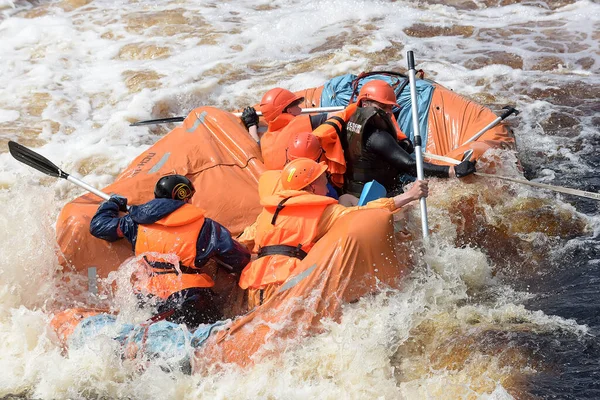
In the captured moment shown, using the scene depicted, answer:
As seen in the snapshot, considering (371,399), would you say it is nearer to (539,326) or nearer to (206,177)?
(539,326)

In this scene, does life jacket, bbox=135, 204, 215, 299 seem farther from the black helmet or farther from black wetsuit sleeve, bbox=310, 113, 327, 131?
black wetsuit sleeve, bbox=310, 113, 327, 131

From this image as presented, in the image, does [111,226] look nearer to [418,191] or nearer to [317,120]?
[418,191]

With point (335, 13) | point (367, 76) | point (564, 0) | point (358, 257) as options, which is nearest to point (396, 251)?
point (358, 257)

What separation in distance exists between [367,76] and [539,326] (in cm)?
317

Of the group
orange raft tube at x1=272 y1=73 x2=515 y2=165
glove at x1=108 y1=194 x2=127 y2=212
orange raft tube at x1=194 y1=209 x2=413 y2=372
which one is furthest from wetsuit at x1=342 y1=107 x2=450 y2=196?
glove at x1=108 y1=194 x2=127 y2=212

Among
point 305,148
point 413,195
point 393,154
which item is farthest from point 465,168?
point 305,148

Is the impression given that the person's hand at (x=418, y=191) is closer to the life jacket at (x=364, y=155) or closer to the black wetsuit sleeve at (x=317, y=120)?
the life jacket at (x=364, y=155)

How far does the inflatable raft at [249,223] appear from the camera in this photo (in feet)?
11.9

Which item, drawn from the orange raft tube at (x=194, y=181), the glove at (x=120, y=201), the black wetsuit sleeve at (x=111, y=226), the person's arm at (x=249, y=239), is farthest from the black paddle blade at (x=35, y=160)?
the person's arm at (x=249, y=239)

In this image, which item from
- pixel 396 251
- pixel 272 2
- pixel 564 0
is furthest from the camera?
pixel 272 2

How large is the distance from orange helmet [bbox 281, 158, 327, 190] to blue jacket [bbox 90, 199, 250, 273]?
0.47 meters

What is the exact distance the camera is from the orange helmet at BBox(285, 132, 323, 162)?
181 inches

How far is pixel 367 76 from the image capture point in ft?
20.5

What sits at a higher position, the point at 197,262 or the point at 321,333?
the point at 197,262
